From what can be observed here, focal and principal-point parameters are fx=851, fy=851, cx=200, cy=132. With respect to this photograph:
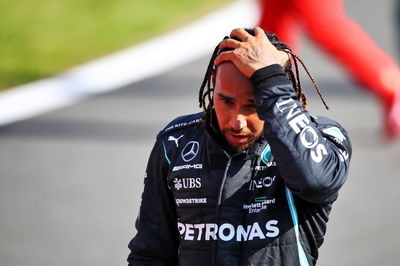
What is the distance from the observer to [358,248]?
599 centimetres

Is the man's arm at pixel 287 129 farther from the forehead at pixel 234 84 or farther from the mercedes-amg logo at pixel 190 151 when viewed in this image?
the mercedes-amg logo at pixel 190 151

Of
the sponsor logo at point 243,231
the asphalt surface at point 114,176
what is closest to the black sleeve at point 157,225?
the sponsor logo at point 243,231

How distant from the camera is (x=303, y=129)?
2596mm

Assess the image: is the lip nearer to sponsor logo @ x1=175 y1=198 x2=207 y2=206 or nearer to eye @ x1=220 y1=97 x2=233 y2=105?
eye @ x1=220 y1=97 x2=233 y2=105

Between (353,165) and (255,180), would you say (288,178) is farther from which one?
Answer: (353,165)

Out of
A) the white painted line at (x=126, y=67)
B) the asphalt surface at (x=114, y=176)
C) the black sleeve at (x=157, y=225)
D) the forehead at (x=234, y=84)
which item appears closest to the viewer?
the forehead at (x=234, y=84)

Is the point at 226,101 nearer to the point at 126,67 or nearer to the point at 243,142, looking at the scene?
the point at 243,142

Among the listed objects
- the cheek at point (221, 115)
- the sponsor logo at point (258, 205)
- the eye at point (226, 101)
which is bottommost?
the sponsor logo at point (258, 205)

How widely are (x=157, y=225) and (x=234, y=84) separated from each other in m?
0.60

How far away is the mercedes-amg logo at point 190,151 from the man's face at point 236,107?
160 millimetres

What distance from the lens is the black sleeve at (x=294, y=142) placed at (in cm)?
255

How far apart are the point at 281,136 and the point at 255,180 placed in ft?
0.77

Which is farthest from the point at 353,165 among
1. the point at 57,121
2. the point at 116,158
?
the point at 57,121

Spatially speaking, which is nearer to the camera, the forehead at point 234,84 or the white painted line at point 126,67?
the forehead at point 234,84
